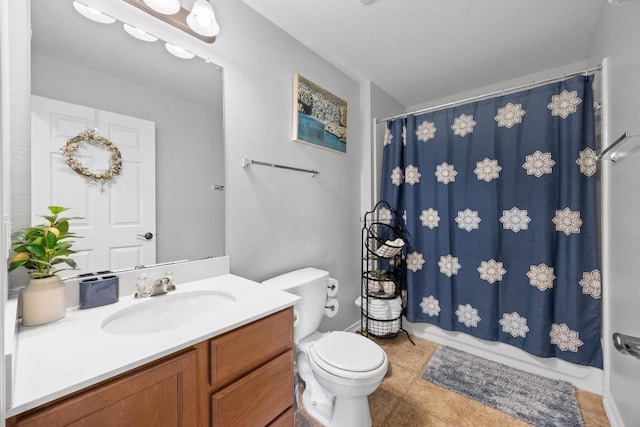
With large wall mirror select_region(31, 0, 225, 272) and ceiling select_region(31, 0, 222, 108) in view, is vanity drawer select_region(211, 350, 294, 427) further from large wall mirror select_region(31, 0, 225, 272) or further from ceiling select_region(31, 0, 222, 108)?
ceiling select_region(31, 0, 222, 108)

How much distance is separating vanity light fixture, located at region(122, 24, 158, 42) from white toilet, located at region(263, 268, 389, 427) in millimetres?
1306

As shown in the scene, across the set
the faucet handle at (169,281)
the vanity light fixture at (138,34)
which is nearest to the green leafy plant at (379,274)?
the faucet handle at (169,281)

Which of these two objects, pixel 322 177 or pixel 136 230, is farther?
pixel 322 177

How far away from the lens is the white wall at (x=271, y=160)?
4.81ft

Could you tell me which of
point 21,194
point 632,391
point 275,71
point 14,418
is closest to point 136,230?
point 21,194

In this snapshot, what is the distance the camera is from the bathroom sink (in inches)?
38.1

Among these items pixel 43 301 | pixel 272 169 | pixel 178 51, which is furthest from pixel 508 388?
pixel 178 51

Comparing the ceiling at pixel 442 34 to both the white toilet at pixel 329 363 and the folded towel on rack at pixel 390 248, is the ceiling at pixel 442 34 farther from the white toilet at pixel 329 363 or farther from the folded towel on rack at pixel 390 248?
the white toilet at pixel 329 363

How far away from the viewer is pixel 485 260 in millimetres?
1992

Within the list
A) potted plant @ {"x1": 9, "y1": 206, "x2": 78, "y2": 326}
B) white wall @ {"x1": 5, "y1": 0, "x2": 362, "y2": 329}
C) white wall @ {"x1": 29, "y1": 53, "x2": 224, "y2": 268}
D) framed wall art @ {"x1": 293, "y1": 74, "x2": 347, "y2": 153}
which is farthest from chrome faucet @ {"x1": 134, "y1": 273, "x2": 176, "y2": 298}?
framed wall art @ {"x1": 293, "y1": 74, "x2": 347, "y2": 153}

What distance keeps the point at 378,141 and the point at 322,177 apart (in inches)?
32.0

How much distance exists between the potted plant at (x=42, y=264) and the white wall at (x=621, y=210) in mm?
2248

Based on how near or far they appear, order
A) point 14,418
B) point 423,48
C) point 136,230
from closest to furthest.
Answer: point 14,418
point 136,230
point 423,48

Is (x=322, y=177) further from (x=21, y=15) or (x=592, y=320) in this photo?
(x=592, y=320)
